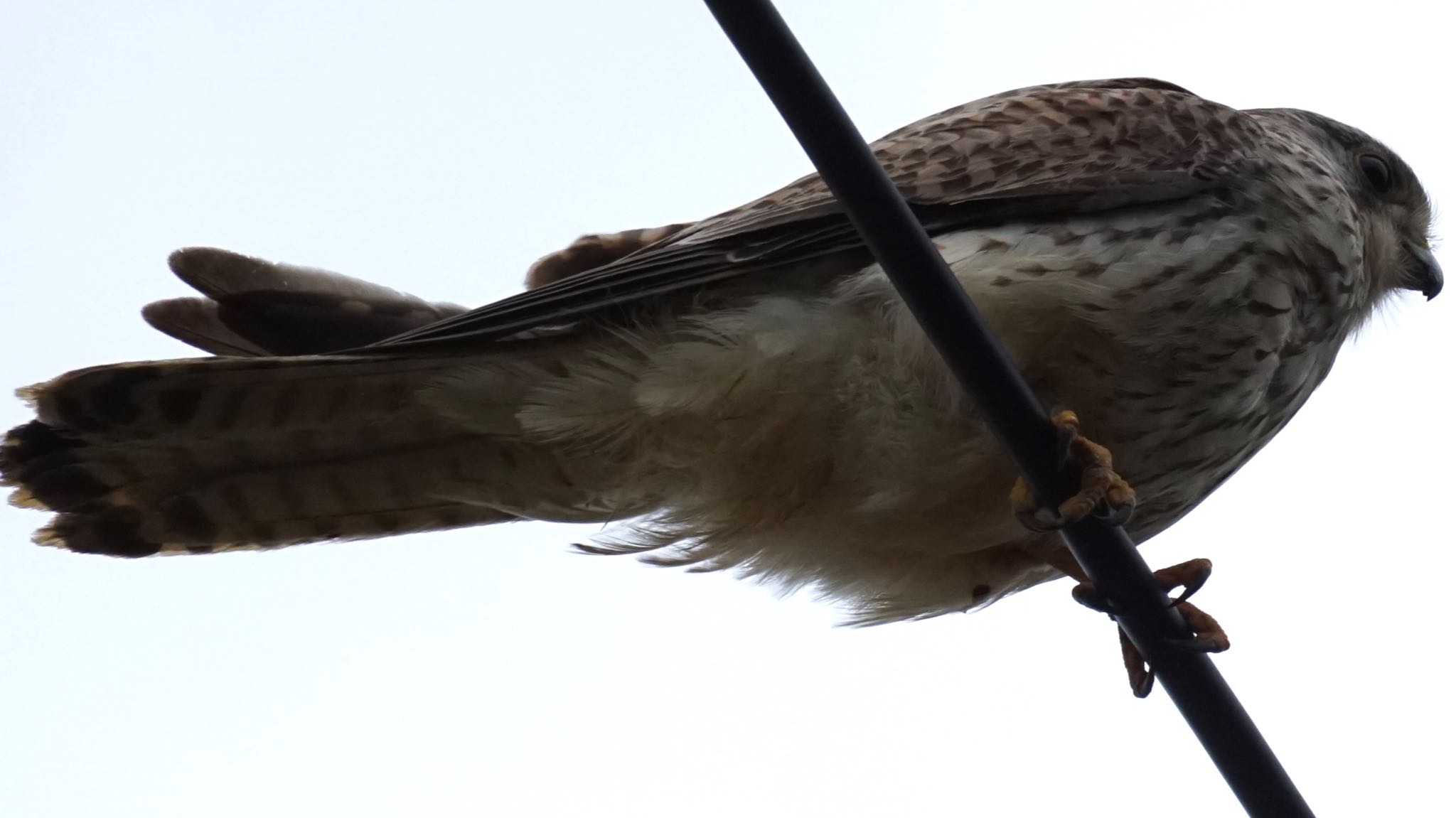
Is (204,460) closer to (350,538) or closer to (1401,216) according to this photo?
(350,538)

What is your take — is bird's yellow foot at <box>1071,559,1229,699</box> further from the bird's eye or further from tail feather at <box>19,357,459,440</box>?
the bird's eye

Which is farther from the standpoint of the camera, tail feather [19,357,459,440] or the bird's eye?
the bird's eye

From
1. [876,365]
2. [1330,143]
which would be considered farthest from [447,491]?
[1330,143]

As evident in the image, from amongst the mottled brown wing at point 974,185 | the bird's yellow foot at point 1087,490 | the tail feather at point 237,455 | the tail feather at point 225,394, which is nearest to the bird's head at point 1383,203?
the mottled brown wing at point 974,185

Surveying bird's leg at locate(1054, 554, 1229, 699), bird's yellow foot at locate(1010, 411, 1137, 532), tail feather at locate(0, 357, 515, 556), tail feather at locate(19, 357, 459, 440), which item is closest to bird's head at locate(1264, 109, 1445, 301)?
bird's leg at locate(1054, 554, 1229, 699)

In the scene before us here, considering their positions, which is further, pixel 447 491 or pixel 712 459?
pixel 447 491

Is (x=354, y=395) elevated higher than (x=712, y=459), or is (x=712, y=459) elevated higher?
(x=354, y=395)

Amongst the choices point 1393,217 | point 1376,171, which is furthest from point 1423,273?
point 1376,171
